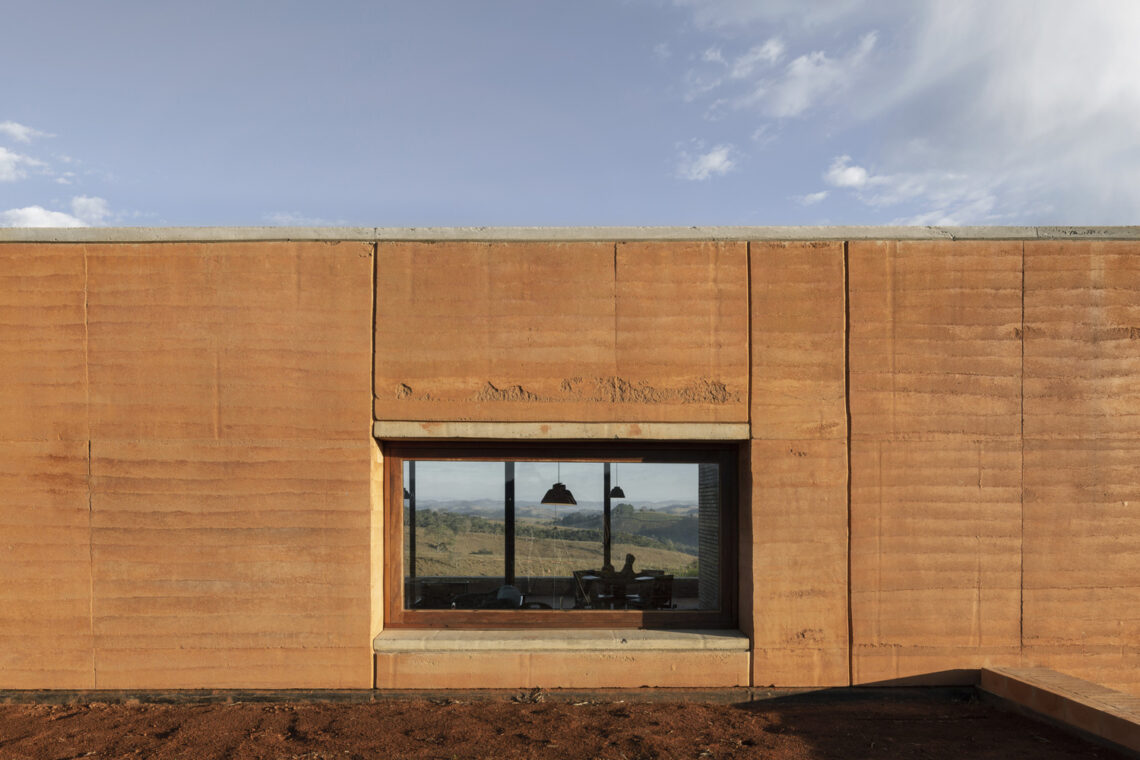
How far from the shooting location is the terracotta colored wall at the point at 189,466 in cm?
579

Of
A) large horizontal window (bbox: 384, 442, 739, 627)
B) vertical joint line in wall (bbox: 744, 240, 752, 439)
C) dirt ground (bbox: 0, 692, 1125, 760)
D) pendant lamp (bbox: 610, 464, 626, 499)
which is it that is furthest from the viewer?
pendant lamp (bbox: 610, 464, 626, 499)

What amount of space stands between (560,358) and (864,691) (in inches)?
144

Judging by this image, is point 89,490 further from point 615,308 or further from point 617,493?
point 615,308

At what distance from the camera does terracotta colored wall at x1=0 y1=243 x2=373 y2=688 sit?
19.0 feet

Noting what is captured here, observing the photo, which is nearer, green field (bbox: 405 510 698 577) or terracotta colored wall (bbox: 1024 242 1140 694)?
terracotta colored wall (bbox: 1024 242 1140 694)

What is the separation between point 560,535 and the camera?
6.39 meters

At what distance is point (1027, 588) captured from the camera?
585 centimetres

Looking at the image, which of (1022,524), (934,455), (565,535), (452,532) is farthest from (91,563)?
(1022,524)

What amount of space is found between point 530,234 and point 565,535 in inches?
104

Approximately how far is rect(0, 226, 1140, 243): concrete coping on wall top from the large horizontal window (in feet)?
5.80

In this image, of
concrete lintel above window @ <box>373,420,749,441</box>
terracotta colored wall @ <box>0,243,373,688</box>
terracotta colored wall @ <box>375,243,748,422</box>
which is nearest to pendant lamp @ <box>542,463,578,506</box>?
concrete lintel above window @ <box>373,420,749,441</box>

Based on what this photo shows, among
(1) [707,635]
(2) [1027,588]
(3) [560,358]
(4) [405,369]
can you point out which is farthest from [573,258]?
(2) [1027,588]

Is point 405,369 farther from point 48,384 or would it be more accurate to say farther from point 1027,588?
point 1027,588

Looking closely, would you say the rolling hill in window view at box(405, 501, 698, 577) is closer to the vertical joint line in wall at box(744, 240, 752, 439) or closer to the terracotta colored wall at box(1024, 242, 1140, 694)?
the vertical joint line in wall at box(744, 240, 752, 439)
